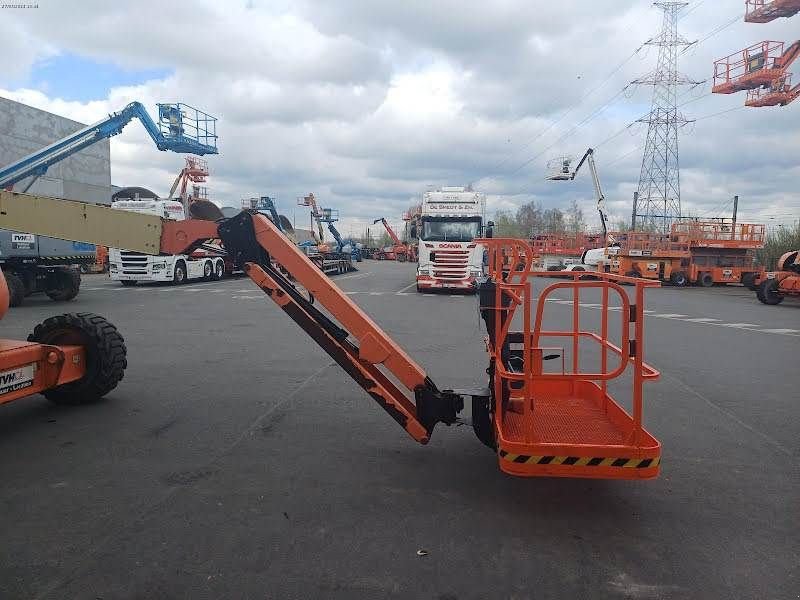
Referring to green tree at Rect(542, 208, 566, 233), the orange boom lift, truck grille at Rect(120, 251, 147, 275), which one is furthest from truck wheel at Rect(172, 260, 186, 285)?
green tree at Rect(542, 208, 566, 233)

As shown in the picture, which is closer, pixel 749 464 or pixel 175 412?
pixel 749 464

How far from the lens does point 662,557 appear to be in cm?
346

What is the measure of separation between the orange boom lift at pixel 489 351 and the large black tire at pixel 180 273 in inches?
807

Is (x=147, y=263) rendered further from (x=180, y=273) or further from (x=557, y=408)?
(x=557, y=408)

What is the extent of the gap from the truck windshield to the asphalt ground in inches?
564

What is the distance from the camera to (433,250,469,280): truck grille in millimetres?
20969

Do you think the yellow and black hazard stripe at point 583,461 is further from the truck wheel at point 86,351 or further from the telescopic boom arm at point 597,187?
the telescopic boom arm at point 597,187

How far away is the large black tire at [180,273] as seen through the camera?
25.3 metres

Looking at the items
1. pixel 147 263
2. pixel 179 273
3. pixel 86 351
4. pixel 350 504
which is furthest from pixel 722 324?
pixel 179 273

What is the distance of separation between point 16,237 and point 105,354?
38.6 ft

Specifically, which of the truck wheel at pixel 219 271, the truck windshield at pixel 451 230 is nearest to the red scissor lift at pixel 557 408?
the truck windshield at pixel 451 230

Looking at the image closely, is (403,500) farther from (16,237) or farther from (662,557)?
(16,237)

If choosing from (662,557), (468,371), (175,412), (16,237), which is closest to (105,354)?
(175,412)

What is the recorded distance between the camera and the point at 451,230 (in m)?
21.7
